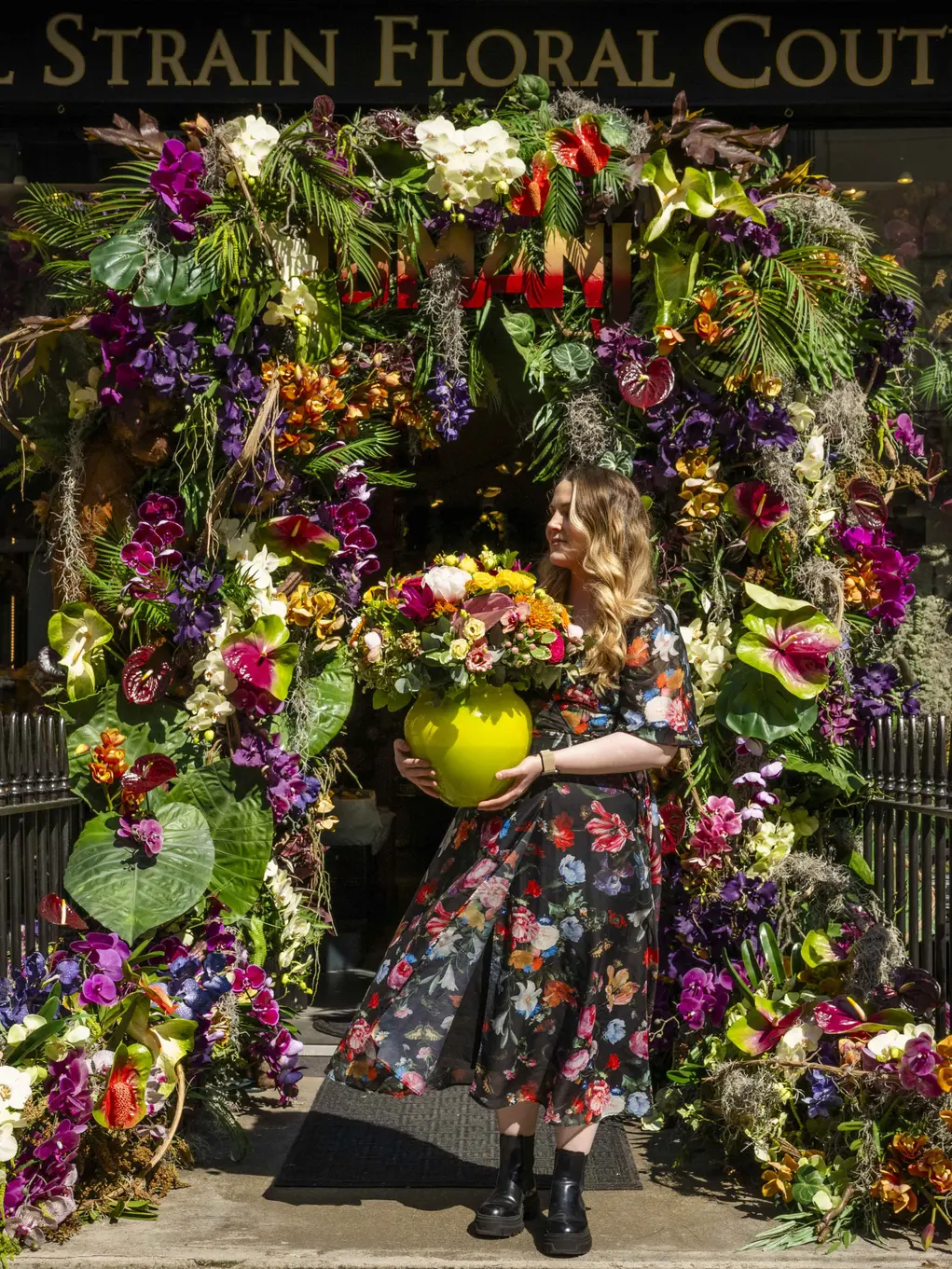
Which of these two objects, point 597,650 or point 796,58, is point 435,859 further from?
point 796,58

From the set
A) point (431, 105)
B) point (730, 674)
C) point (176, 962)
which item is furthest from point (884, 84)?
point (176, 962)

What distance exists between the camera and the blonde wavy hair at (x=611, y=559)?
10.6ft

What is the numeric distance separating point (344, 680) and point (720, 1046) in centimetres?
162

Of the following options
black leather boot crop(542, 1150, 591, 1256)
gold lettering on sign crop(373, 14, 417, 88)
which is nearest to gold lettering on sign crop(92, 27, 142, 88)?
gold lettering on sign crop(373, 14, 417, 88)

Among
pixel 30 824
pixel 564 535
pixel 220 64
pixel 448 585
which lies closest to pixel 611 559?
pixel 564 535

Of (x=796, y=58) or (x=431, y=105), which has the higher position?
(x=796, y=58)

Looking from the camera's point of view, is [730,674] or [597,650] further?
[730,674]

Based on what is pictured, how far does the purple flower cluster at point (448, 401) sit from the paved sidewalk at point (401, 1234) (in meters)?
2.27

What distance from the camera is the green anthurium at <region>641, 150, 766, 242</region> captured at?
3938 millimetres

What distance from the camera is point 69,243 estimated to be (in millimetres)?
4059

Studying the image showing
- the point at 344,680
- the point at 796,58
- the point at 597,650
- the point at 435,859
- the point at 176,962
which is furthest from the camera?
the point at 796,58

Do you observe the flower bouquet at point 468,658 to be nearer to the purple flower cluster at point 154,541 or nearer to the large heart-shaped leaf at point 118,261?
the purple flower cluster at point 154,541

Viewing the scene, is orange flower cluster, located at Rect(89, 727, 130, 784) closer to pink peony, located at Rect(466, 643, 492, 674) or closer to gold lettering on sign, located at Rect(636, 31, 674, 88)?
pink peony, located at Rect(466, 643, 492, 674)

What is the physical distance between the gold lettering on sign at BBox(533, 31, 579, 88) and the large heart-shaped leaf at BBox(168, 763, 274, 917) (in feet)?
10.2
